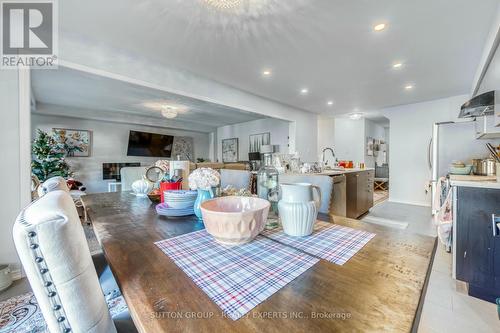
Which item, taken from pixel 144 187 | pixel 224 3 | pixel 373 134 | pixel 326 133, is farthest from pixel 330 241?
pixel 373 134

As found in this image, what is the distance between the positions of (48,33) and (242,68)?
2.17m

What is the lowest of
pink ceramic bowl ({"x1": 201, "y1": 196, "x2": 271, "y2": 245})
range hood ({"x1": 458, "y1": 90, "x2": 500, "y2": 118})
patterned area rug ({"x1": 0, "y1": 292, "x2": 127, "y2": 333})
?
patterned area rug ({"x1": 0, "y1": 292, "x2": 127, "y2": 333})

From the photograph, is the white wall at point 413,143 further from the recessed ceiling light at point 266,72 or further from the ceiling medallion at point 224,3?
the ceiling medallion at point 224,3

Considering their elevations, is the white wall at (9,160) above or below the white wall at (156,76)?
below

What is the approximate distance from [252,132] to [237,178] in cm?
507

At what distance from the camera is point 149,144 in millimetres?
6688

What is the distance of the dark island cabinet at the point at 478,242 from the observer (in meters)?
1.56

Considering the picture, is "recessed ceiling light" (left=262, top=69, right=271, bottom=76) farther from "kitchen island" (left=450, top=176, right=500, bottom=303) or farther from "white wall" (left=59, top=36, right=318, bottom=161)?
"kitchen island" (left=450, top=176, right=500, bottom=303)

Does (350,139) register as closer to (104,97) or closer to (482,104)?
(482,104)

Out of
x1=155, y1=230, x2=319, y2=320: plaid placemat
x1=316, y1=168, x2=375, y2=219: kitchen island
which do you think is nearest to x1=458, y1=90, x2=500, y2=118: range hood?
x1=316, y1=168, x2=375, y2=219: kitchen island

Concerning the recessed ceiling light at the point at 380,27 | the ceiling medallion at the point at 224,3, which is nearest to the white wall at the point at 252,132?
the recessed ceiling light at the point at 380,27

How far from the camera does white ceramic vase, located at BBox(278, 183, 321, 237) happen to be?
80cm

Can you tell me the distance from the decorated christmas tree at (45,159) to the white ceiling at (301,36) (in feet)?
10.8

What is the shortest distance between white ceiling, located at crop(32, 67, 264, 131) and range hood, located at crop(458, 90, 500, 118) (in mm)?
3342
